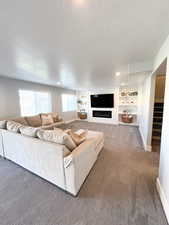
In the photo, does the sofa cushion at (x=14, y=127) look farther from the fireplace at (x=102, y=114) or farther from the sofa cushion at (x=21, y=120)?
the fireplace at (x=102, y=114)

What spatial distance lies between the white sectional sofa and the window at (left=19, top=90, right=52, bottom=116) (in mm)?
2642

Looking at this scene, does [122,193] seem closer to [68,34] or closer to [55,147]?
[55,147]

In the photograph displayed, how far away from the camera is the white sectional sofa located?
4.95ft

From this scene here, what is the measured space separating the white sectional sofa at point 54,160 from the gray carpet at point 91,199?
162 mm

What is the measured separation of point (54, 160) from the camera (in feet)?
5.29

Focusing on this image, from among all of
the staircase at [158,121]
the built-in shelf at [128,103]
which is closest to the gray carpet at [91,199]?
the staircase at [158,121]

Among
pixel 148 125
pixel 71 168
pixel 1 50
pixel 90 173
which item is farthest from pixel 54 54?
pixel 148 125

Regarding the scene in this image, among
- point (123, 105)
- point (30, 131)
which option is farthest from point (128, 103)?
point (30, 131)

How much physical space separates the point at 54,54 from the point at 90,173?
8.00 feet

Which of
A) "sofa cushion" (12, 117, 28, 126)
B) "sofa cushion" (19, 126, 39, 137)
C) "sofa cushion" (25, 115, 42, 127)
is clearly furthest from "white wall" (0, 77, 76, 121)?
"sofa cushion" (19, 126, 39, 137)

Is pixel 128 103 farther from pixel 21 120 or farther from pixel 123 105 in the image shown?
pixel 21 120

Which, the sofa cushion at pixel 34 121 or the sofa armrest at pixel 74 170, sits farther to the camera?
the sofa cushion at pixel 34 121

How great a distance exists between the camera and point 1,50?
5.99 ft

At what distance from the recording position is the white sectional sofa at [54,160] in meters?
1.51
